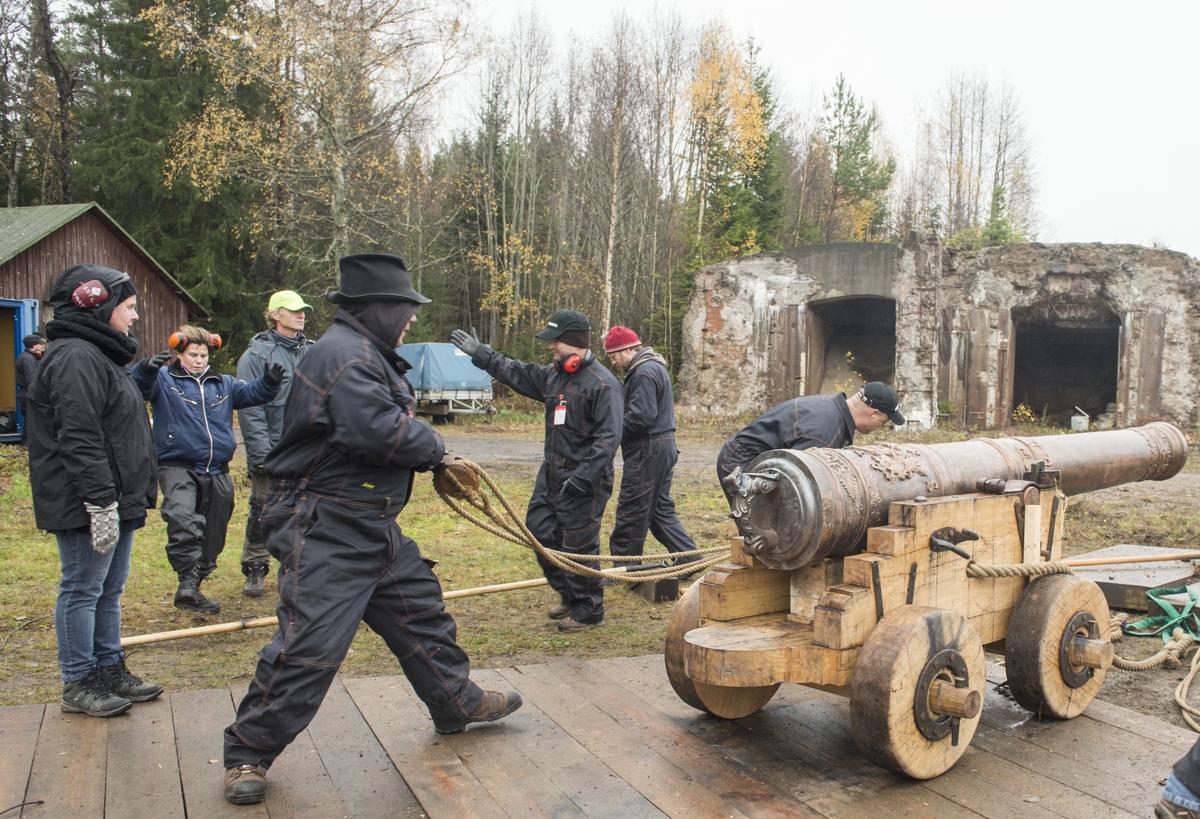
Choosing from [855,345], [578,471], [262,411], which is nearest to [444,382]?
[855,345]

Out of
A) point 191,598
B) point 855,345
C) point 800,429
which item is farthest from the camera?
point 855,345

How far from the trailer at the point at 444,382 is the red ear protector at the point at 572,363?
14.2 meters

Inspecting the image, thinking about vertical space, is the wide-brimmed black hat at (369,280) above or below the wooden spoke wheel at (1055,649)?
above

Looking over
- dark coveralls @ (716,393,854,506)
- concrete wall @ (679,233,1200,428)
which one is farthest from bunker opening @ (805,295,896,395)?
dark coveralls @ (716,393,854,506)

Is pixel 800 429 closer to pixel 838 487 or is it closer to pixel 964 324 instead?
pixel 838 487

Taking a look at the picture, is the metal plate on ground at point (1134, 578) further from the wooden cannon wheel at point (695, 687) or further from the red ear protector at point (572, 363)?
the red ear protector at point (572, 363)

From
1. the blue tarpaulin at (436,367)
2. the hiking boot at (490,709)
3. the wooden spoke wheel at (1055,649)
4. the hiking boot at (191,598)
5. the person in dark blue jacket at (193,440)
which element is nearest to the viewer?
the hiking boot at (490,709)

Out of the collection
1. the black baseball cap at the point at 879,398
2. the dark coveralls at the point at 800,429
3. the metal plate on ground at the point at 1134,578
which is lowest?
the metal plate on ground at the point at 1134,578

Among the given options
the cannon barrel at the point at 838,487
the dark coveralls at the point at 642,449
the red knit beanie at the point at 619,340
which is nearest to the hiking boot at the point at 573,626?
the dark coveralls at the point at 642,449

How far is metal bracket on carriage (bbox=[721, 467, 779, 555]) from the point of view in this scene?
10.3 ft

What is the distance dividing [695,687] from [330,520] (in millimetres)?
1482

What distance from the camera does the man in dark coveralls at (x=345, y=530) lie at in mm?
2783

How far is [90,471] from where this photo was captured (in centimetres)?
328

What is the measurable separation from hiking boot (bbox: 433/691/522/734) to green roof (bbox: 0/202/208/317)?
1325 centimetres
